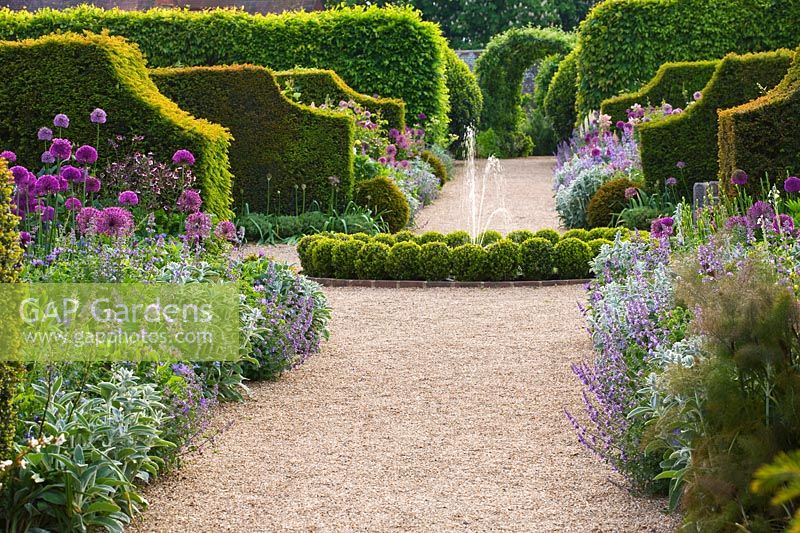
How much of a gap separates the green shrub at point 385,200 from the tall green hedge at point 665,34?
7.35 metres

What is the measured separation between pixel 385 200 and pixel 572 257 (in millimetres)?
3624

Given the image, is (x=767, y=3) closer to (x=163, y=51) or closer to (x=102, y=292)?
(x=163, y=51)

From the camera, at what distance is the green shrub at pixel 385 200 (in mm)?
12156

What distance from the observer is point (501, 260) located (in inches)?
353

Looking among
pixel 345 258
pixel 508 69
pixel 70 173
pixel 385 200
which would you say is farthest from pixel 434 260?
pixel 508 69

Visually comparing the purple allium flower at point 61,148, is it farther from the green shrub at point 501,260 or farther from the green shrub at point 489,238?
the green shrub at point 489,238

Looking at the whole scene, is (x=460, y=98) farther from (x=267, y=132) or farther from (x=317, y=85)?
(x=267, y=132)

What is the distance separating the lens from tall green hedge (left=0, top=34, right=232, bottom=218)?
31.9 feet

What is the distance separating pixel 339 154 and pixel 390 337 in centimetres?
534

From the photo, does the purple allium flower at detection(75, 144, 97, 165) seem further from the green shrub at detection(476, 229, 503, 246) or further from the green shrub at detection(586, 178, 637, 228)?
the green shrub at detection(586, 178, 637, 228)

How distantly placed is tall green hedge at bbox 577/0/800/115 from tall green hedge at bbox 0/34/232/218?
9.99 metres

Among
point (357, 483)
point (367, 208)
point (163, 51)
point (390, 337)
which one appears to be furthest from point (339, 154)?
point (357, 483)

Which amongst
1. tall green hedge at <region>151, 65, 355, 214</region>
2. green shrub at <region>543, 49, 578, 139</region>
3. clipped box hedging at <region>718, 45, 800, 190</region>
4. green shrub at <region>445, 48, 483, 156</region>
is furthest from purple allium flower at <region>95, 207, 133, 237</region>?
green shrub at <region>543, 49, 578, 139</region>

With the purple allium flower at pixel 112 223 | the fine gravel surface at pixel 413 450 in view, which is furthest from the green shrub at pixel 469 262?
the purple allium flower at pixel 112 223
